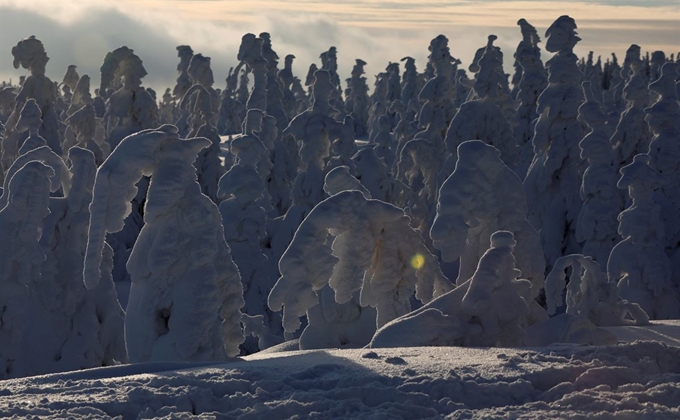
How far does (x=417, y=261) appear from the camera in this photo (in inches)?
421

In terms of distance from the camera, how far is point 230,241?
74.7 feet

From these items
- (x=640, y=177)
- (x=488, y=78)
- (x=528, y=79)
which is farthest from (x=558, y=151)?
(x=528, y=79)

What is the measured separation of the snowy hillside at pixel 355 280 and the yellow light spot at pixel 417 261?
4 cm

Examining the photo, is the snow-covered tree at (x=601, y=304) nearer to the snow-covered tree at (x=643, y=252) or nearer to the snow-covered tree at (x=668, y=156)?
the snow-covered tree at (x=643, y=252)

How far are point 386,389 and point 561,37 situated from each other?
2188 centimetres

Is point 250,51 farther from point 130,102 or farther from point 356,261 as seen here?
point 356,261

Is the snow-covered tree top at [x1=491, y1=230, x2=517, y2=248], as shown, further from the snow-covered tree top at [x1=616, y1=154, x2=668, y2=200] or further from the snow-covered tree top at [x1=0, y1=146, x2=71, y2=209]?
the snow-covered tree top at [x1=0, y1=146, x2=71, y2=209]

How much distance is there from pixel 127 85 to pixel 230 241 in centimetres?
1234

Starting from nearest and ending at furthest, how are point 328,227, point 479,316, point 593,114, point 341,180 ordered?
point 479,316, point 328,227, point 341,180, point 593,114

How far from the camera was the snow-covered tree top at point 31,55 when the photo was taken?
108 ft

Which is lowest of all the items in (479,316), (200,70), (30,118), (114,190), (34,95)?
(479,316)

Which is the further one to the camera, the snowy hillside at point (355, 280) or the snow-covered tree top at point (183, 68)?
the snow-covered tree top at point (183, 68)

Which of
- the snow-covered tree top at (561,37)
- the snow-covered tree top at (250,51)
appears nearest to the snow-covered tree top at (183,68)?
the snow-covered tree top at (250,51)

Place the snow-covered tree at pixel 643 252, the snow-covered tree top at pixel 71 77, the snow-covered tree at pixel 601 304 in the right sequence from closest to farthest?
the snow-covered tree at pixel 601 304, the snow-covered tree at pixel 643 252, the snow-covered tree top at pixel 71 77
